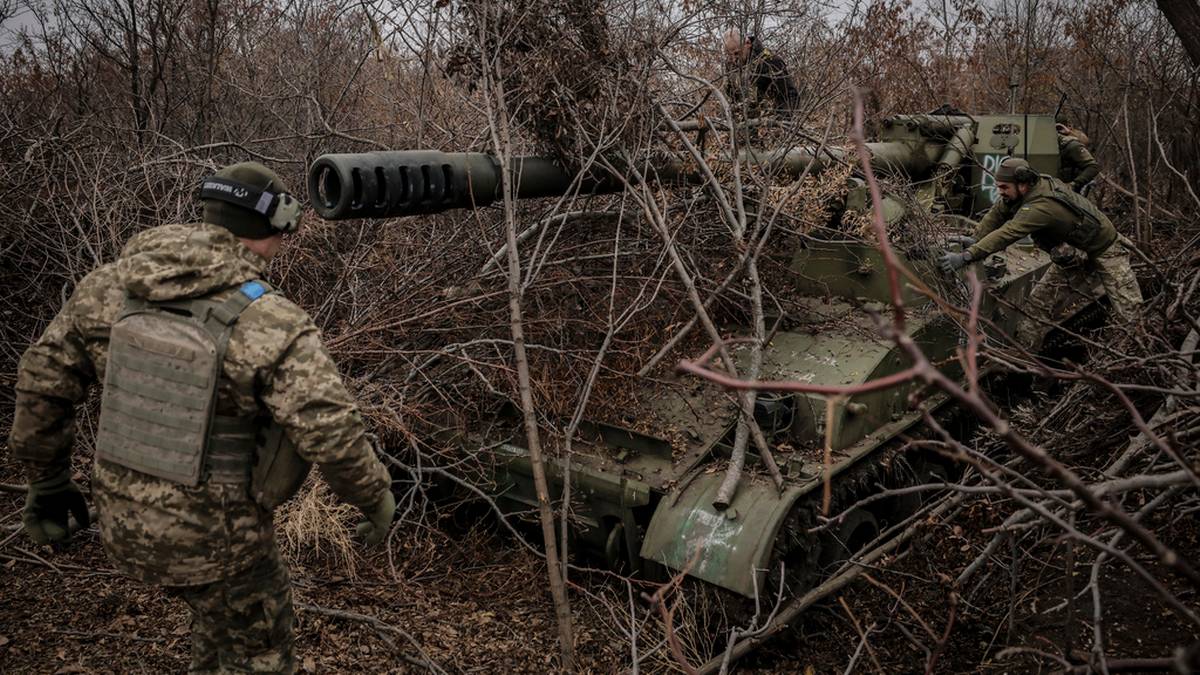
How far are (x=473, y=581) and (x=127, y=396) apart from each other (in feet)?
8.15

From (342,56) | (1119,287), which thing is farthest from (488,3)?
(342,56)

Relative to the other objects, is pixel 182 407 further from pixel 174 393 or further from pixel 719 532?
pixel 719 532

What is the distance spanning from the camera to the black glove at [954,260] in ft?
17.9

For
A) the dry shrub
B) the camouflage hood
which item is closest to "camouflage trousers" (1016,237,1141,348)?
the dry shrub

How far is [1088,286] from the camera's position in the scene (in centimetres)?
649

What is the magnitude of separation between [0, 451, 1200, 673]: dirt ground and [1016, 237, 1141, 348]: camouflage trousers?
6.56 feet

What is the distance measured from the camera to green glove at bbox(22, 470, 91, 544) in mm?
3170

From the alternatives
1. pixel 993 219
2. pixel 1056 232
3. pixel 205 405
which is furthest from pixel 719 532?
pixel 1056 232

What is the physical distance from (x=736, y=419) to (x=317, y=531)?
2.16 m

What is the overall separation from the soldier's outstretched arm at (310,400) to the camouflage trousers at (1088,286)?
4393mm

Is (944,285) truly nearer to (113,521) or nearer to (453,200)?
(453,200)

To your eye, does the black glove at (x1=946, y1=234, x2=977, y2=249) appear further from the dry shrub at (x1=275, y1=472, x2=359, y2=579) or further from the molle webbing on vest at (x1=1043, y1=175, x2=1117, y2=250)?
the dry shrub at (x1=275, y1=472, x2=359, y2=579)

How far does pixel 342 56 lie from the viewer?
10.3 metres

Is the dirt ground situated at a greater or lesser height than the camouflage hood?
lesser
